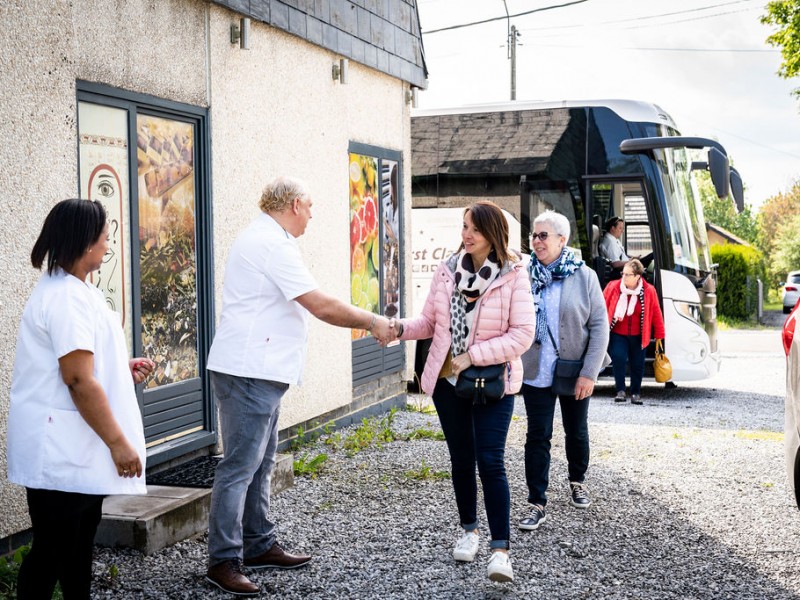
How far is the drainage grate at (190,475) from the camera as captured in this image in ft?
19.6

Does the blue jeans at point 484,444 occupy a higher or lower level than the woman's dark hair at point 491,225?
lower

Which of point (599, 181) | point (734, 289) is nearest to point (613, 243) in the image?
point (599, 181)

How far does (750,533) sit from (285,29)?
5.05 metres

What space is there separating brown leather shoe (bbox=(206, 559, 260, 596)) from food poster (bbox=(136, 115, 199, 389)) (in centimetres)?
203

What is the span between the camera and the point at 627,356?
11.9 metres

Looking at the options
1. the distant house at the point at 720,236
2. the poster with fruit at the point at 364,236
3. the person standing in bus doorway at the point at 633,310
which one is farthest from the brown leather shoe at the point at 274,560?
the distant house at the point at 720,236

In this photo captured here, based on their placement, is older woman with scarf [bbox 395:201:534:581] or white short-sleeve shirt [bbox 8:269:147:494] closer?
white short-sleeve shirt [bbox 8:269:147:494]

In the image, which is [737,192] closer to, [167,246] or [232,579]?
[167,246]

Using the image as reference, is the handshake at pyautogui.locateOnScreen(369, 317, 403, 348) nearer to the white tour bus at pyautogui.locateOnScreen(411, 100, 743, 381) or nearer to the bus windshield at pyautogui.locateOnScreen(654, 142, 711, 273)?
the white tour bus at pyautogui.locateOnScreen(411, 100, 743, 381)

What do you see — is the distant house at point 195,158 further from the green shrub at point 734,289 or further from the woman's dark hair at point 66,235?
the green shrub at point 734,289

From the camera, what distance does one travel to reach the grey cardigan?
598 cm

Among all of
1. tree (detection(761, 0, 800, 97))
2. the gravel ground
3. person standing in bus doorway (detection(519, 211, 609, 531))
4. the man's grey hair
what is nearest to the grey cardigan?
person standing in bus doorway (detection(519, 211, 609, 531))

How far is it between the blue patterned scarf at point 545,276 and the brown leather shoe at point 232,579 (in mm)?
2309

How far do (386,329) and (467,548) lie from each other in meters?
1.23
